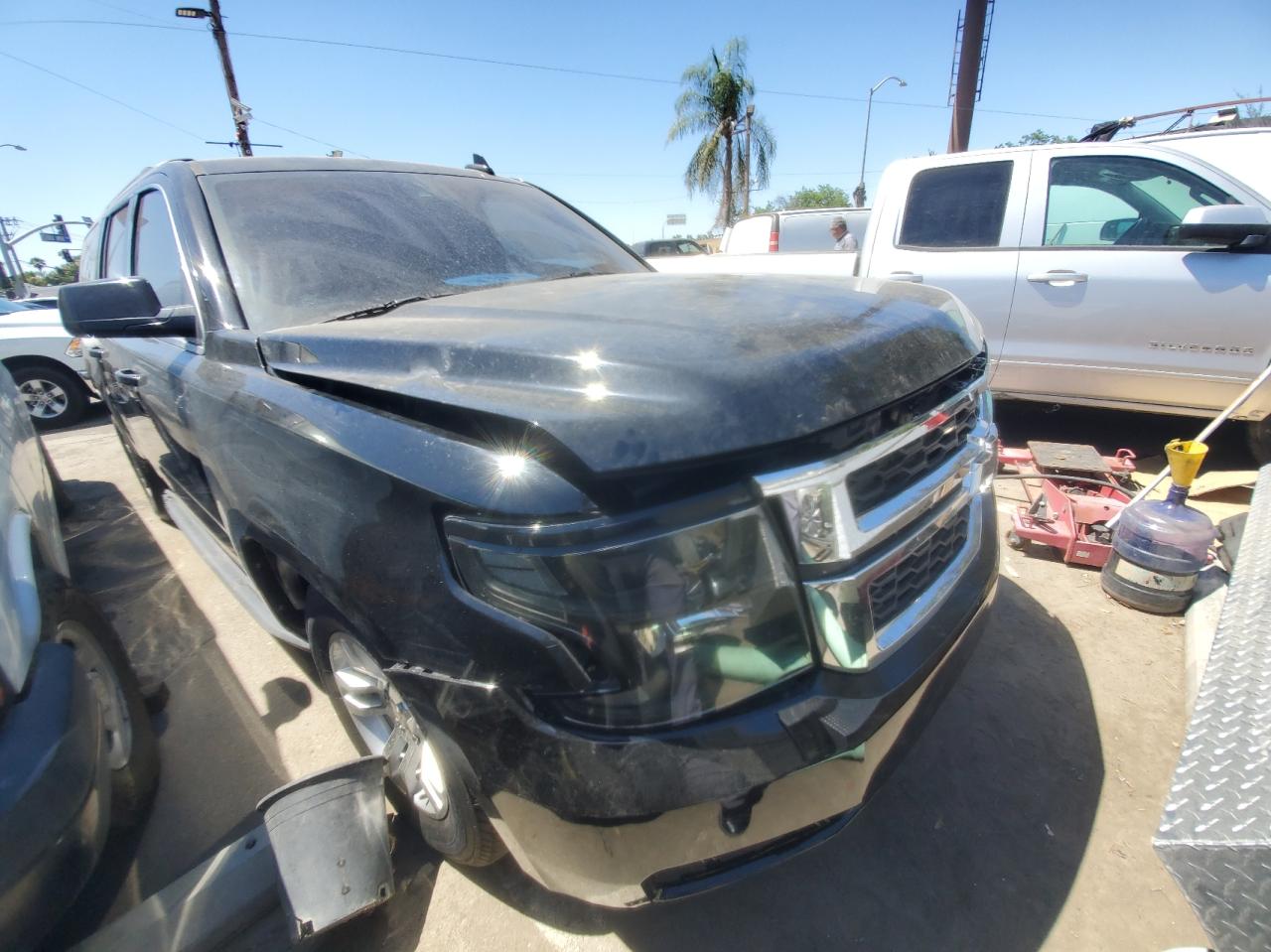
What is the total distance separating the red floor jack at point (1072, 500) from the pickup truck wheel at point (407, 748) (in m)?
2.94

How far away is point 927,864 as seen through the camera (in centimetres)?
167

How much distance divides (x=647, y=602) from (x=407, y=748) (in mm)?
1014

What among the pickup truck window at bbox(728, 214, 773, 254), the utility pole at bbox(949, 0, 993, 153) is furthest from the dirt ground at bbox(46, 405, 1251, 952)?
the utility pole at bbox(949, 0, 993, 153)

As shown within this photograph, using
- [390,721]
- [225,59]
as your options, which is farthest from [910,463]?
[225,59]

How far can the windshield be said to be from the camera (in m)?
1.84

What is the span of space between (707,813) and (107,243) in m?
4.55

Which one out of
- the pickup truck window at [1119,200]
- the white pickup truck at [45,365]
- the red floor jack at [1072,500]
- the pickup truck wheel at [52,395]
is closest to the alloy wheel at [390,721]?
the red floor jack at [1072,500]

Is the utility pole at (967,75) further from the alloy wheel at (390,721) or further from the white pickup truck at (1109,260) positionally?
the alloy wheel at (390,721)

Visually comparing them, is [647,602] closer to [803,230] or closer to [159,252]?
[159,252]

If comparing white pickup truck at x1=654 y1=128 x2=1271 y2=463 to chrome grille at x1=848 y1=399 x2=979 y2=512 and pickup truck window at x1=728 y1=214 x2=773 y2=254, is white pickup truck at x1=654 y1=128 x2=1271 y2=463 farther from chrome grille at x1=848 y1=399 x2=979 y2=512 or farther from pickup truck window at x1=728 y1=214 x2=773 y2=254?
pickup truck window at x1=728 y1=214 x2=773 y2=254

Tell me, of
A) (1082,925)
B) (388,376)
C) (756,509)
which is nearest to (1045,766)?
(1082,925)

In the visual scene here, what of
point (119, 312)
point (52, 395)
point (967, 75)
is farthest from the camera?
point (967, 75)

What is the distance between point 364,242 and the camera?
2033mm

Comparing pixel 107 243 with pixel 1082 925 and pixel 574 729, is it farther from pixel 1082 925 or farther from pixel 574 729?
pixel 1082 925
